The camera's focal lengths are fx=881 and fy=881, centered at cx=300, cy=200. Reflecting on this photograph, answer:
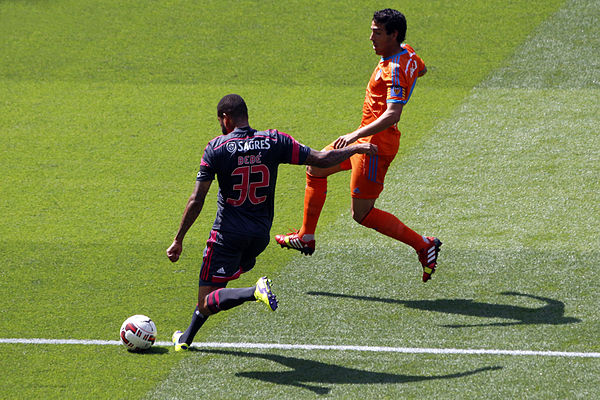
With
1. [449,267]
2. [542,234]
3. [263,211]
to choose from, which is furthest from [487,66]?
[263,211]

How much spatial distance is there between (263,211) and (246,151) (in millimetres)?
552

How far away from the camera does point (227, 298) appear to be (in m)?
6.64

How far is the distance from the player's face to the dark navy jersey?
1.61 metres

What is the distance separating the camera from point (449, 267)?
8688 mm

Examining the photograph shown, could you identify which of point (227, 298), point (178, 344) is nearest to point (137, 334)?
point (178, 344)

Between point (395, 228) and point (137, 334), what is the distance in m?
2.59

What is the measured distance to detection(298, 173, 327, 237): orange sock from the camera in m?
8.55

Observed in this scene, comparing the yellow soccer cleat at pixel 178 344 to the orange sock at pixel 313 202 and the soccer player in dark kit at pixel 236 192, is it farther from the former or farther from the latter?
the orange sock at pixel 313 202

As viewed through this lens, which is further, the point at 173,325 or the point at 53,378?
the point at 173,325

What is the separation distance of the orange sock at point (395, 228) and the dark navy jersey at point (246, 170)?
60.6 inches

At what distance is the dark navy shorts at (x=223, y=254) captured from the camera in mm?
6848

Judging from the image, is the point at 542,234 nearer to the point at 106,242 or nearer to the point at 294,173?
the point at 294,173

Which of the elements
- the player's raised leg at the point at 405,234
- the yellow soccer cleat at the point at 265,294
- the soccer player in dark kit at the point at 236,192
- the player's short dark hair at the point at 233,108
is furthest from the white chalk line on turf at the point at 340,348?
the player's short dark hair at the point at 233,108

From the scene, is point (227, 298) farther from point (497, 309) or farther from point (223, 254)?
point (497, 309)
